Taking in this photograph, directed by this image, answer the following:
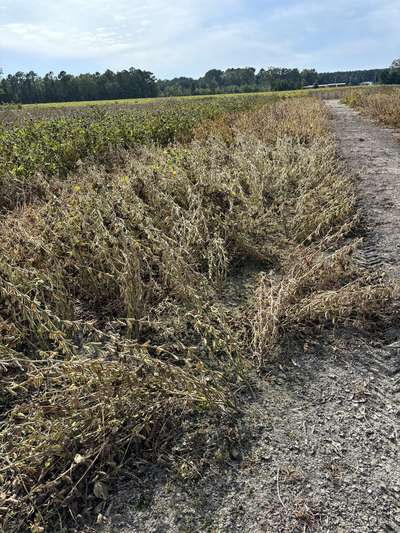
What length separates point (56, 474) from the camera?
5.34 ft

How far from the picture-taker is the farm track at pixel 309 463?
150 cm

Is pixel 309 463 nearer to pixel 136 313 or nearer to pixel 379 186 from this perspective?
pixel 136 313

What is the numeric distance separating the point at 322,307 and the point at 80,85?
73704 mm

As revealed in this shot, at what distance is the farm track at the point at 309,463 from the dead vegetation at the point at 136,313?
0.55 ft

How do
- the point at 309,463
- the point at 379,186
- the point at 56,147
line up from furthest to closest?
the point at 56,147 → the point at 379,186 → the point at 309,463

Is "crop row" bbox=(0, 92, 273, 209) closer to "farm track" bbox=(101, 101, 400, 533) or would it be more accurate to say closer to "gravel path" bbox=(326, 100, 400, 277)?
"farm track" bbox=(101, 101, 400, 533)

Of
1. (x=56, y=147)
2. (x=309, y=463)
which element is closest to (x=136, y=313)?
(x=309, y=463)

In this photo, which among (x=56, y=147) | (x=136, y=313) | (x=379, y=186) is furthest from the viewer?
(x=56, y=147)

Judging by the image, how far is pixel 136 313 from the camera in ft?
8.41

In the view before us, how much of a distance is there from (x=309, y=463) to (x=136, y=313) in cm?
137

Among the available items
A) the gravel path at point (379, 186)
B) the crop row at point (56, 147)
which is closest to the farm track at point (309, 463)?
the gravel path at point (379, 186)

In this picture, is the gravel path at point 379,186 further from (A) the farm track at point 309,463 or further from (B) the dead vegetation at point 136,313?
(A) the farm track at point 309,463

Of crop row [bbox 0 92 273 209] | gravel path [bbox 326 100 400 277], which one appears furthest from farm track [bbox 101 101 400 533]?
crop row [bbox 0 92 273 209]

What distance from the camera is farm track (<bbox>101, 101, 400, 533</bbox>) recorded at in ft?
4.91
